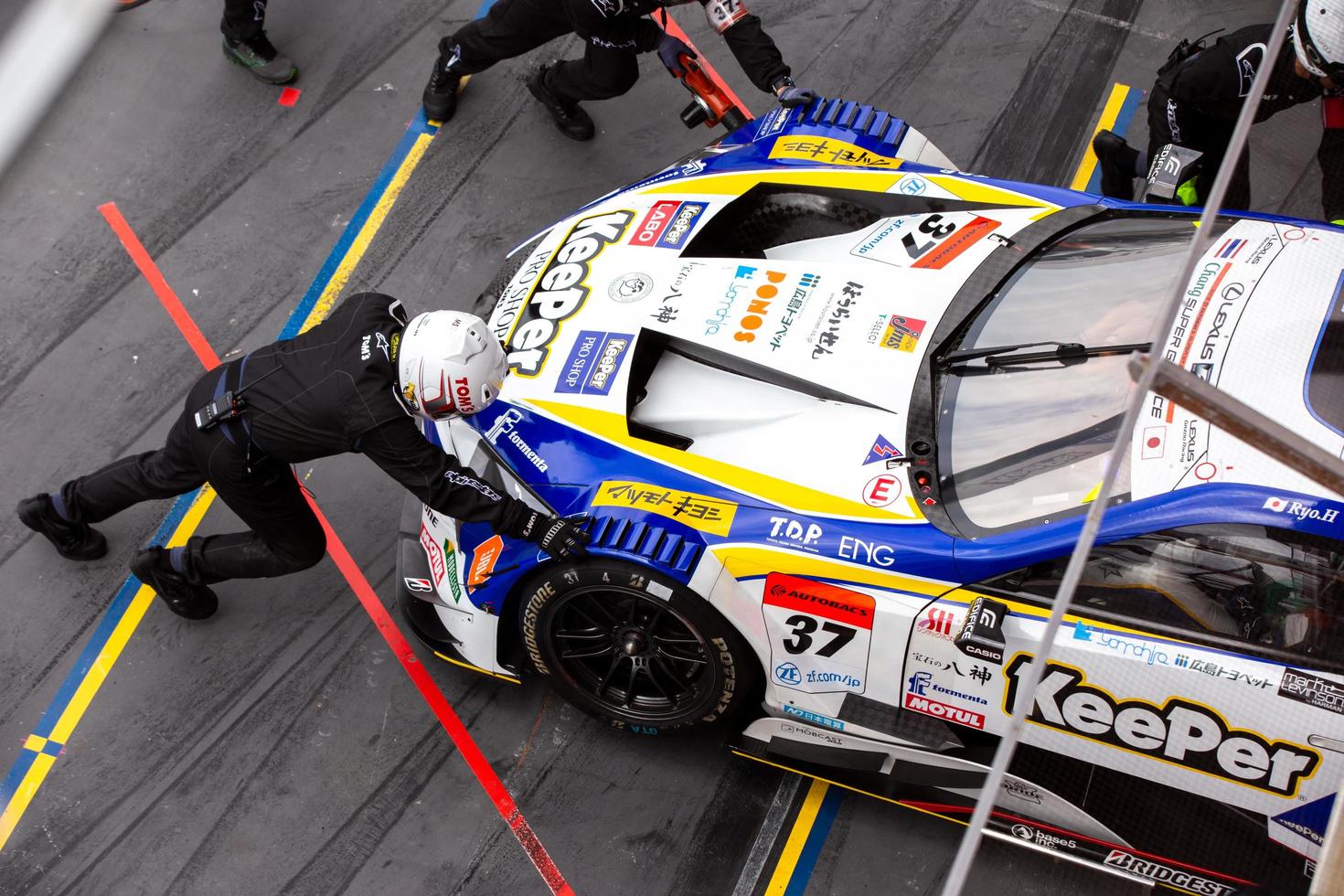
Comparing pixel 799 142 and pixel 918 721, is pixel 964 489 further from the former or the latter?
pixel 799 142

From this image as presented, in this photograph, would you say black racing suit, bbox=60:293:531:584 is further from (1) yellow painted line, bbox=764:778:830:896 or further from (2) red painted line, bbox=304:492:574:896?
(1) yellow painted line, bbox=764:778:830:896

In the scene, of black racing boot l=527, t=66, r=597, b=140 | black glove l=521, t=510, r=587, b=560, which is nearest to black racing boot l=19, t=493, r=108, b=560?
black glove l=521, t=510, r=587, b=560

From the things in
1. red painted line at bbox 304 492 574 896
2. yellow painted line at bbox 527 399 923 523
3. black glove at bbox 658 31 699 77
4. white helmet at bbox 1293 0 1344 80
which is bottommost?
red painted line at bbox 304 492 574 896

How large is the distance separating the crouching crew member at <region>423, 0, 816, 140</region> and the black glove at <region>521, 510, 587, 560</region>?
2.35 m

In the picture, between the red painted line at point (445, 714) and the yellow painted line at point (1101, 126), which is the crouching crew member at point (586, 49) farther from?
the red painted line at point (445, 714)

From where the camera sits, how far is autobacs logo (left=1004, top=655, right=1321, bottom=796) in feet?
10.8

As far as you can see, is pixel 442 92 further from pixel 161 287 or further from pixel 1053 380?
pixel 1053 380

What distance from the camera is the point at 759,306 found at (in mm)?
4230

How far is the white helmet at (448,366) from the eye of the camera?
12.4ft

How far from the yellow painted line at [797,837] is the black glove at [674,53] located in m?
3.26

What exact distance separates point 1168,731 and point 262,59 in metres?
5.87

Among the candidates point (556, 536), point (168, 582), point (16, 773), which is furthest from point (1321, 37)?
point (16, 773)

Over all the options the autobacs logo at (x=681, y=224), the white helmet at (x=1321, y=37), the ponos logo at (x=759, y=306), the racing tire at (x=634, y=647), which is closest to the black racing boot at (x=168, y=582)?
the racing tire at (x=634, y=647)

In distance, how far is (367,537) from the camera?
5352 millimetres
